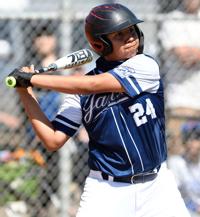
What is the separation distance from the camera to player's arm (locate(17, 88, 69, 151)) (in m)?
3.69

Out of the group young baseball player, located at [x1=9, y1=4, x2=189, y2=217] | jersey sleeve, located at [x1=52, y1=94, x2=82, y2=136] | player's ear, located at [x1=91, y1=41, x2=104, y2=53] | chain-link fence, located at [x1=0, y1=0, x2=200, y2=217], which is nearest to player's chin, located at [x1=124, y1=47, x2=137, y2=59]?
young baseball player, located at [x1=9, y1=4, x2=189, y2=217]

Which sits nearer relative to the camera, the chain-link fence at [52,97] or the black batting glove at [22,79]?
the black batting glove at [22,79]

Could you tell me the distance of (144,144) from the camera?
3592 mm

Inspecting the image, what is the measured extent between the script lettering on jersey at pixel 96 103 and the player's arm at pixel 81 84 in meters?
0.13

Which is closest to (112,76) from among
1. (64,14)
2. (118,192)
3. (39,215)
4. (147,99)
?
(147,99)

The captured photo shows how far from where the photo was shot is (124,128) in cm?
358

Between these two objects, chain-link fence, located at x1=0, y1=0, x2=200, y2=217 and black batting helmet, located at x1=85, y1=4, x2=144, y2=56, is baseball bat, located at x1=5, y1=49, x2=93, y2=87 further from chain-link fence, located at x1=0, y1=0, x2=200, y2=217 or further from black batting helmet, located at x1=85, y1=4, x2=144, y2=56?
chain-link fence, located at x1=0, y1=0, x2=200, y2=217

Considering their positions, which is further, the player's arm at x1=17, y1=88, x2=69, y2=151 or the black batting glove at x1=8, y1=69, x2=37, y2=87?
the player's arm at x1=17, y1=88, x2=69, y2=151

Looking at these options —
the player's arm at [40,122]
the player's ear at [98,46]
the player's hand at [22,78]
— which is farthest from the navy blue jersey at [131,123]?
the player's hand at [22,78]

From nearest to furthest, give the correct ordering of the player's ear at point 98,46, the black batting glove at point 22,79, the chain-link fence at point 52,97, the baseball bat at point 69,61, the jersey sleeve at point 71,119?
the black batting glove at point 22,79, the baseball bat at point 69,61, the player's ear at point 98,46, the jersey sleeve at point 71,119, the chain-link fence at point 52,97

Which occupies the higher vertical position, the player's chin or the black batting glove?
the black batting glove

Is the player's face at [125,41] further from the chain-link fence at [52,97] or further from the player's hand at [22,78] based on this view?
the chain-link fence at [52,97]

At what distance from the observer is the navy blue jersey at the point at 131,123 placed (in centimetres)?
356

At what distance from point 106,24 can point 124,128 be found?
1.87ft
